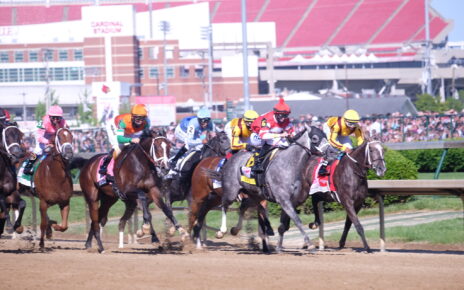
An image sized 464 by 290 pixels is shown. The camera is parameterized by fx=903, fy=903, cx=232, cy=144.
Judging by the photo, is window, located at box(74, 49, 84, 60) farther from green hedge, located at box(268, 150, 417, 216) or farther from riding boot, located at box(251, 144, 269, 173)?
riding boot, located at box(251, 144, 269, 173)

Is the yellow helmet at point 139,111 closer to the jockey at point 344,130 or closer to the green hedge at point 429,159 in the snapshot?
the jockey at point 344,130

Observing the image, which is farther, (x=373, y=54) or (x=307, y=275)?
(x=373, y=54)

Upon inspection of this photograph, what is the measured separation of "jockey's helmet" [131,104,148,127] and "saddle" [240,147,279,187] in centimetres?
189

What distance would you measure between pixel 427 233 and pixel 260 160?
3594 mm

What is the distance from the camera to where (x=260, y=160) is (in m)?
14.4

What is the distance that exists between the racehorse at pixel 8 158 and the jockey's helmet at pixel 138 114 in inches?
85.2

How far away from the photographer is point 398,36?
107688 mm

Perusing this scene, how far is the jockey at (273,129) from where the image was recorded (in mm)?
14219

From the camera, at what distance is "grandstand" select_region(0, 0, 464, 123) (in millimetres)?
96125

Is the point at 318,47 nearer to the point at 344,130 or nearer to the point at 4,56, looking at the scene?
the point at 4,56

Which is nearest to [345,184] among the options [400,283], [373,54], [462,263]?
[462,263]

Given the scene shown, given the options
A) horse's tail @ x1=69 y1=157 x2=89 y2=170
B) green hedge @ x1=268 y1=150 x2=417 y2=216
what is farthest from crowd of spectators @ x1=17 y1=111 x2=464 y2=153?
horse's tail @ x1=69 y1=157 x2=89 y2=170

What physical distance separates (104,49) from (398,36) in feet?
118

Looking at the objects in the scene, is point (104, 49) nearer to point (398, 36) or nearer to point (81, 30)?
point (81, 30)
